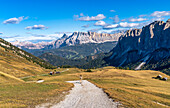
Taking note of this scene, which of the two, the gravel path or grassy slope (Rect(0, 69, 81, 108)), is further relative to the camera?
the gravel path

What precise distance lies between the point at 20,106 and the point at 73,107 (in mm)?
9419

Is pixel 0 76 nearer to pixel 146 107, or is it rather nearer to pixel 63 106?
pixel 63 106

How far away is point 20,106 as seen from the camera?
24.4m

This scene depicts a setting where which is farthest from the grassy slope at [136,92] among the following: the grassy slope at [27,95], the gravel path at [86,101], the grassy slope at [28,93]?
the grassy slope at [28,93]

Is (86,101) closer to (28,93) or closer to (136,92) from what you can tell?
(28,93)

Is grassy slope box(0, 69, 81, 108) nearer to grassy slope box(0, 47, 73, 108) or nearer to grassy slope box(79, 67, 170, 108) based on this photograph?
grassy slope box(0, 47, 73, 108)

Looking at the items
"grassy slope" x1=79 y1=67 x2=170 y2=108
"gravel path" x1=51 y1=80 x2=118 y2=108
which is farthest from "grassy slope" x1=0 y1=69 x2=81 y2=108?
"grassy slope" x1=79 y1=67 x2=170 y2=108

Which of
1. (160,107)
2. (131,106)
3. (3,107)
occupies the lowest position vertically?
(160,107)

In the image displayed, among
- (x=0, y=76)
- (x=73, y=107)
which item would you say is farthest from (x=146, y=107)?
(x=0, y=76)

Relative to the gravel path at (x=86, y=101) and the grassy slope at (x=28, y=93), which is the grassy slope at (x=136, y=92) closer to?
the gravel path at (x=86, y=101)

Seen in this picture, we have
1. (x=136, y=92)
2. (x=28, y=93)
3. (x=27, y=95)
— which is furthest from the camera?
(x=136, y=92)

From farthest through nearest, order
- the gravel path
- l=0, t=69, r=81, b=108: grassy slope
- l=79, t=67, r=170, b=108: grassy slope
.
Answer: l=79, t=67, r=170, b=108: grassy slope → the gravel path → l=0, t=69, r=81, b=108: grassy slope

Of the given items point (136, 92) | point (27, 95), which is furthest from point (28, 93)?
point (136, 92)

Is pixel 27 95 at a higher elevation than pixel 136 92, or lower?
higher
